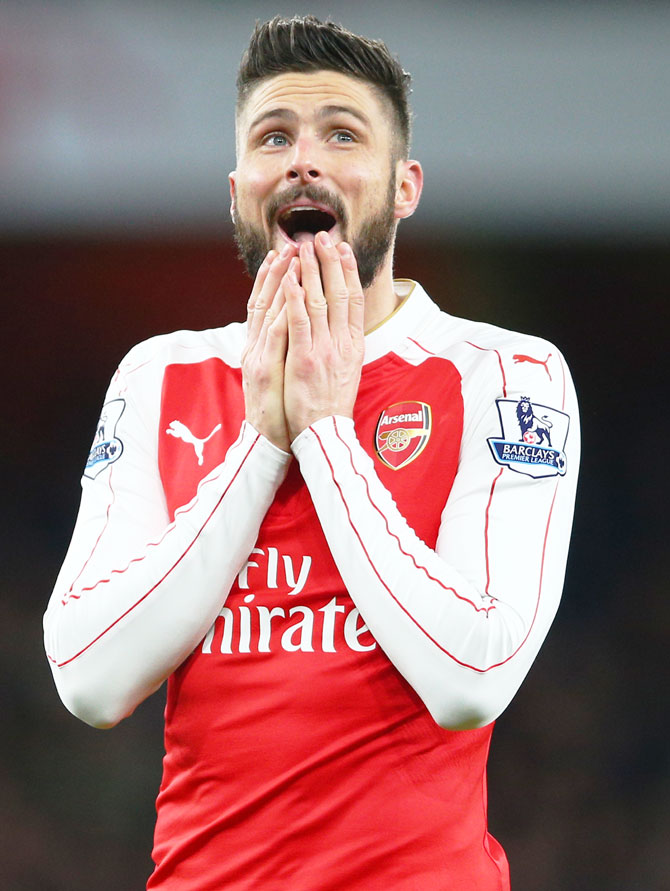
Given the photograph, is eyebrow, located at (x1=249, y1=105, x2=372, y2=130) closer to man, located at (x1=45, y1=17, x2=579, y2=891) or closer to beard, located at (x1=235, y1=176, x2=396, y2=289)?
man, located at (x1=45, y1=17, x2=579, y2=891)

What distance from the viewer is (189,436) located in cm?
A: 190

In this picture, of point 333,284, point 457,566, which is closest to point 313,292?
point 333,284

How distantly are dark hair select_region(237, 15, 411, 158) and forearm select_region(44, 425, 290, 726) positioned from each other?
725mm

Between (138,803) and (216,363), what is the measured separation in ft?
7.83

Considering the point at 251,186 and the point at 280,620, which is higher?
the point at 251,186

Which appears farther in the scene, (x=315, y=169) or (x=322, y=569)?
(x=315, y=169)

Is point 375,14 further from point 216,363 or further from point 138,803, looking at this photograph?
point 138,803

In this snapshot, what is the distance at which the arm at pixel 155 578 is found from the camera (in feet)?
5.34

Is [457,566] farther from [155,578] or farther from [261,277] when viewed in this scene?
[261,277]

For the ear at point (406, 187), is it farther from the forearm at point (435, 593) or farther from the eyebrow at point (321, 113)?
the forearm at point (435, 593)

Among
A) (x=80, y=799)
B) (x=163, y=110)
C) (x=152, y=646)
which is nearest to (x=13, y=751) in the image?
(x=80, y=799)

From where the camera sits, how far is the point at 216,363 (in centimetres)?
201

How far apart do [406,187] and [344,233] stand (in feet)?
0.89

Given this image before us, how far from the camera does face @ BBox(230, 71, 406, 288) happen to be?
1.89 m
